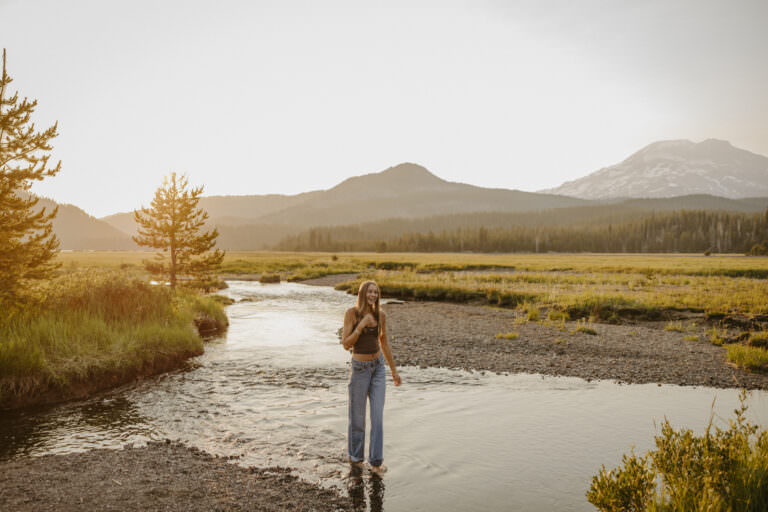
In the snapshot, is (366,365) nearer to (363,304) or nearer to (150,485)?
(363,304)

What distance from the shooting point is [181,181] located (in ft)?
134

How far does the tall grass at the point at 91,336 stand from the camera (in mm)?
13211

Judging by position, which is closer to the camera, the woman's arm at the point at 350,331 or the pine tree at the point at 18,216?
the woman's arm at the point at 350,331

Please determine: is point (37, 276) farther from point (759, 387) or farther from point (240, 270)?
point (240, 270)

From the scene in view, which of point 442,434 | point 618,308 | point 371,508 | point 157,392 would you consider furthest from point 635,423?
point 618,308

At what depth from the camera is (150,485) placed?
8148mm

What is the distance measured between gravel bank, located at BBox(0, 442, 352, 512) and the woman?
1.24 meters

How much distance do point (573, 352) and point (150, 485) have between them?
18.2 meters

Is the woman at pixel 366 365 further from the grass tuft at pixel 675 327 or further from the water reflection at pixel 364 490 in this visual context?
the grass tuft at pixel 675 327

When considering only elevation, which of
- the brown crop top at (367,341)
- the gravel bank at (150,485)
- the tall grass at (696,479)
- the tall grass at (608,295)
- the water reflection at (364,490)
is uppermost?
the brown crop top at (367,341)

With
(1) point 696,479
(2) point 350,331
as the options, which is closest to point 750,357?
(1) point 696,479

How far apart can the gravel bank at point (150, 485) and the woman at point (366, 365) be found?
1245 millimetres

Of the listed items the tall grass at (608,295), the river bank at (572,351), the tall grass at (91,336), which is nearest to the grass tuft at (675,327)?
the river bank at (572,351)

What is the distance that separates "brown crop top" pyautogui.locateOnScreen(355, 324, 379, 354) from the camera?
8547mm
